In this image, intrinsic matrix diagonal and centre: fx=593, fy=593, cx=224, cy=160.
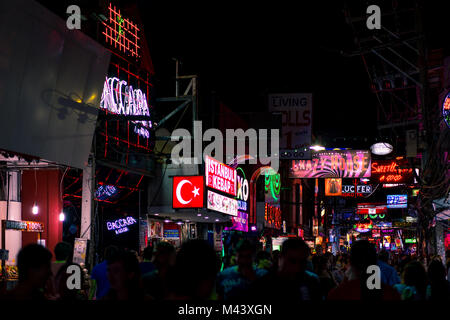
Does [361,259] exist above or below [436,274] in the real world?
above

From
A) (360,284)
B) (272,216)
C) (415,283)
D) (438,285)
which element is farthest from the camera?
(272,216)

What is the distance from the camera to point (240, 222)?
86.5ft

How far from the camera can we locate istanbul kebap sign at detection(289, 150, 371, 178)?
24.0 m

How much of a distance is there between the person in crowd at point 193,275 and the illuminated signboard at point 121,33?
46.3ft

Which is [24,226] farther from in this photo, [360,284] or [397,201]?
[397,201]

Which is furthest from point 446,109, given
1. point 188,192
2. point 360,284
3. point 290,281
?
point 290,281

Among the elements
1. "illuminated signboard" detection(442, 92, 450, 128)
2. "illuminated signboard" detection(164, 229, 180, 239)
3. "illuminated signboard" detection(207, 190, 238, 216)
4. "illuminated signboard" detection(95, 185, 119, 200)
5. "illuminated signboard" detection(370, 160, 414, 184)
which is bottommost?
"illuminated signboard" detection(164, 229, 180, 239)

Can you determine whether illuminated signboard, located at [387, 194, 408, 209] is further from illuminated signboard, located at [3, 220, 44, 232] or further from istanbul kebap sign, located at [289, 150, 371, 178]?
illuminated signboard, located at [3, 220, 44, 232]

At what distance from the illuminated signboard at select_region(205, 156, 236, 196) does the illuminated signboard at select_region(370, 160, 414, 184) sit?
6.77 metres

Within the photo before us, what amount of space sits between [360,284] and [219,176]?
48.8 ft

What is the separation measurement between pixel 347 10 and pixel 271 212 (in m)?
20.1

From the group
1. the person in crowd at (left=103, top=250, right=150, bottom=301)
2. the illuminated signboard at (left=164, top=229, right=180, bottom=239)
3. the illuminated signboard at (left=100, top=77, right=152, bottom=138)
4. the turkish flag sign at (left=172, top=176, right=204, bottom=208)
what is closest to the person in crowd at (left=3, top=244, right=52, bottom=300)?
the person in crowd at (left=103, top=250, right=150, bottom=301)

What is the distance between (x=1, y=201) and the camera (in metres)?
14.3

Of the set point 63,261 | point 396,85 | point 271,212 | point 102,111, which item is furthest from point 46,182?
point 271,212
